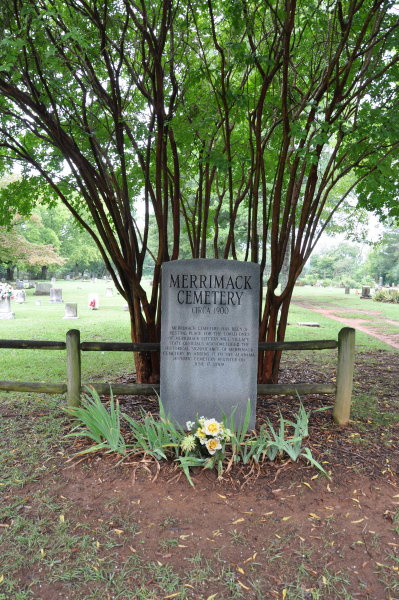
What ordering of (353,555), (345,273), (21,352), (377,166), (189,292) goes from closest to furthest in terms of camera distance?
(353,555), (189,292), (377,166), (21,352), (345,273)

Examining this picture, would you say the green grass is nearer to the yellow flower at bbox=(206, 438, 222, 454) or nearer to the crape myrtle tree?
the crape myrtle tree

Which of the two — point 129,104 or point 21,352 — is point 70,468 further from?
point 21,352

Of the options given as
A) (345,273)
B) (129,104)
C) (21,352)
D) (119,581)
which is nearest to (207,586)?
(119,581)

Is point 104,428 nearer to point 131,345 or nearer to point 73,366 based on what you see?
point 73,366

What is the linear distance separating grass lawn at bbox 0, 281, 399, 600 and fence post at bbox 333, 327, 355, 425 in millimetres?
164

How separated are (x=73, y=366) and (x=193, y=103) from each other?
376 cm

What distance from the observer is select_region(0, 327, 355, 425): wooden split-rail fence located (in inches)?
165

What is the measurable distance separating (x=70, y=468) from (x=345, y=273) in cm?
7928

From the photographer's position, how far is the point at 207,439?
3.39 meters

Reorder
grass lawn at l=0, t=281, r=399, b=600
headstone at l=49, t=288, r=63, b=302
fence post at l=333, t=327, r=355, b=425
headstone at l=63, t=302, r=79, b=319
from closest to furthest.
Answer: grass lawn at l=0, t=281, r=399, b=600 < fence post at l=333, t=327, r=355, b=425 < headstone at l=63, t=302, r=79, b=319 < headstone at l=49, t=288, r=63, b=302

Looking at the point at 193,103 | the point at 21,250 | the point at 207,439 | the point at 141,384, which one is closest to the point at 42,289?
the point at 21,250

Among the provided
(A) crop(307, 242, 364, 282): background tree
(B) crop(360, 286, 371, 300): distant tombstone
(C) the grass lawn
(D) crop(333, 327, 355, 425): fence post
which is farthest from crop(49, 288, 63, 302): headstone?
(A) crop(307, 242, 364, 282): background tree

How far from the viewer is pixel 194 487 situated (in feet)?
10.6

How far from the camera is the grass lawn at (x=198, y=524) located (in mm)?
2367
